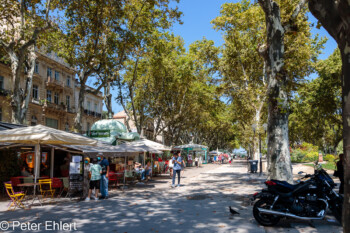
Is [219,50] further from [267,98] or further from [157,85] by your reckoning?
[267,98]

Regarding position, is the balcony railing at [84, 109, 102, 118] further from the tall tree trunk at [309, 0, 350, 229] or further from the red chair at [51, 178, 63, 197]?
the tall tree trunk at [309, 0, 350, 229]

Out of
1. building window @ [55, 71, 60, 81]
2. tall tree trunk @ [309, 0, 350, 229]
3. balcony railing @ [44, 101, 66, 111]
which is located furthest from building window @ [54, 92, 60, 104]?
tall tree trunk @ [309, 0, 350, 229]

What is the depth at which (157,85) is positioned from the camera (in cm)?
2753

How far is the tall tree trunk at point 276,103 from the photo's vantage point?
9.58 m

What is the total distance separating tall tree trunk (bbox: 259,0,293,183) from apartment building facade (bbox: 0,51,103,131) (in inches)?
977

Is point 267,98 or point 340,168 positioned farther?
point 267,98

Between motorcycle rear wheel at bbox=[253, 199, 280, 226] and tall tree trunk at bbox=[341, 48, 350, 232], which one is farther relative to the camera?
motorcycle rear wheel at bbox=[253, 199, 280, 226]

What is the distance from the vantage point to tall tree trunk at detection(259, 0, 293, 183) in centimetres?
958

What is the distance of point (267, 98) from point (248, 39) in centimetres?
1311

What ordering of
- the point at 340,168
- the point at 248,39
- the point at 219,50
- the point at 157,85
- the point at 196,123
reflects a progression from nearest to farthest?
the point at 340,168 < the point at 248,39 < the point at 219,50 < the point at 157,85 < the point at 196,123

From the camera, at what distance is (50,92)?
113 ft

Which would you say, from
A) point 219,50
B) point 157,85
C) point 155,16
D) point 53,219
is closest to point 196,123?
point 157,85

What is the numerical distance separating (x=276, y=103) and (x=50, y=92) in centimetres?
3080

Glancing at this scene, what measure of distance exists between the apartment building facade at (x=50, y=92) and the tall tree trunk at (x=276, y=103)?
81.4ft
